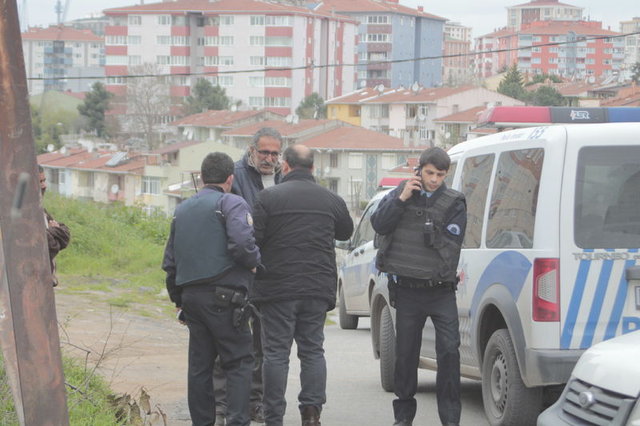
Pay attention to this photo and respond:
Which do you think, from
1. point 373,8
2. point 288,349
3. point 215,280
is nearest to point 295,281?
point 288,349

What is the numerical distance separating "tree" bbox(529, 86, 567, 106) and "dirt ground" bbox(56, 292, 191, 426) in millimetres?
55016

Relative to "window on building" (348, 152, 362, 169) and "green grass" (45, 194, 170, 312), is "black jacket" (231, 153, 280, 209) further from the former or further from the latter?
"window on building" (348, 152, 362, 169)

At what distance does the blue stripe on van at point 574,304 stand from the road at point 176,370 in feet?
5.29

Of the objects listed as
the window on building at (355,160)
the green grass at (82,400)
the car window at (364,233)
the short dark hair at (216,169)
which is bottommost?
the window on building at (355,160)

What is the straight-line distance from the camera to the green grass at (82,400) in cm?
655

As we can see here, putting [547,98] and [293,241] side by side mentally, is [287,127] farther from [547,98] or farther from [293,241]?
[293,241]

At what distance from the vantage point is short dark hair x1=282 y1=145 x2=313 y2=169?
306 inches

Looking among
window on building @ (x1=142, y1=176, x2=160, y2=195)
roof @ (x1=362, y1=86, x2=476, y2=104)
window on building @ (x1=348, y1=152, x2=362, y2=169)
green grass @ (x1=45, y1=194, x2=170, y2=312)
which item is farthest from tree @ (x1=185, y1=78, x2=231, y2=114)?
green grass @ (x1=45, y1=194, x2=170, y2=312)

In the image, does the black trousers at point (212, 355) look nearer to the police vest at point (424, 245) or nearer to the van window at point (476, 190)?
the police vest at point (424, 245)

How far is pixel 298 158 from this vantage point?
776cm

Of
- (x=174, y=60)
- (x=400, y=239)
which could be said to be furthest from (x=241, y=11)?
(x=400, y=239)

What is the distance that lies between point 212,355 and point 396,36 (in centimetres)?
18341

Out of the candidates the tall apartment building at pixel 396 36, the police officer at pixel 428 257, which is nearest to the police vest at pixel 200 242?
the police officer at pixel 428 257

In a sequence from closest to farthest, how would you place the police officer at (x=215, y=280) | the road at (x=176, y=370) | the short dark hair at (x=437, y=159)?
the police officer at (x=215, y=280) < the short dark hair at (x=437, y=159) < the road at (x=176, y=370)
